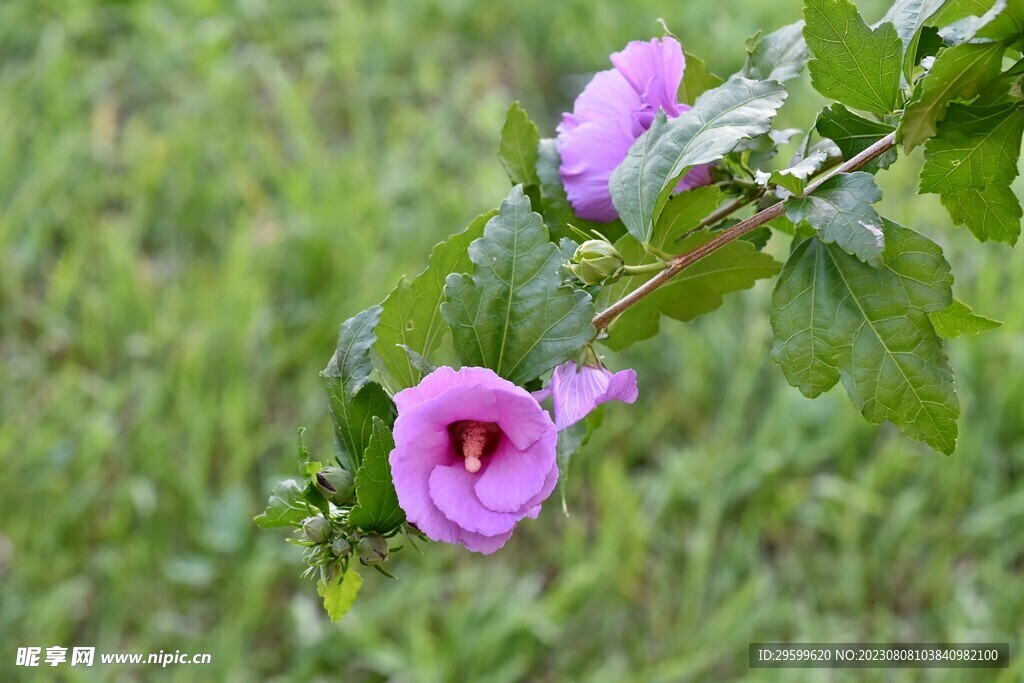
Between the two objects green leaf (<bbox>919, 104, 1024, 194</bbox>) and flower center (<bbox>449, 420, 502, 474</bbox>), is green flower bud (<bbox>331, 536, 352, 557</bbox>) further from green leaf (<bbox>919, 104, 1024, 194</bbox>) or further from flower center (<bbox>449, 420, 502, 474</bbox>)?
green leaf (<bbox>919, 104, 1024, 194</bbox>)

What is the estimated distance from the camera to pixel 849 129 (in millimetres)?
648

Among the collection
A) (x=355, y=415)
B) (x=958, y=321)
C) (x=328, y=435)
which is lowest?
(x=328, y=435)

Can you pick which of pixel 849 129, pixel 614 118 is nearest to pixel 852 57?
pixel 849 129

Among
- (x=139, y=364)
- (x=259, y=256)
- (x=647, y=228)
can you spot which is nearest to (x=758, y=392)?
(x=259, y=256)

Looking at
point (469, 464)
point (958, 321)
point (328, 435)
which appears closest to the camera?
point (469, 464)

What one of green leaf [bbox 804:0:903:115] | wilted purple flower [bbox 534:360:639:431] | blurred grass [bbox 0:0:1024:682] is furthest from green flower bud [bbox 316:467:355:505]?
blurred grass [bbox 0:0:1024:682]

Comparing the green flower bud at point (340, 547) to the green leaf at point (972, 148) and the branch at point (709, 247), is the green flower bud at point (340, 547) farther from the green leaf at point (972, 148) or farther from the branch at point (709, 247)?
the green leaf at point (972, 148)

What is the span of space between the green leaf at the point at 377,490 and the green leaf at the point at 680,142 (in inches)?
7.1

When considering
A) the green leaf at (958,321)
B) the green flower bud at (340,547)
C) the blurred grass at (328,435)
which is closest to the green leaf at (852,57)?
the green leaf at (958,321)

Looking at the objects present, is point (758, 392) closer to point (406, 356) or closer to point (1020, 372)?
point (1020, 372)

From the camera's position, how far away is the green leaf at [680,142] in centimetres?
59

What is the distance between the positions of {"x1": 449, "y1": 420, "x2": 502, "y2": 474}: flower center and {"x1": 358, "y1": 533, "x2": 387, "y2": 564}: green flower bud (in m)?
0.07

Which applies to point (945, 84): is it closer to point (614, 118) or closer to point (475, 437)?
point (614, 118)

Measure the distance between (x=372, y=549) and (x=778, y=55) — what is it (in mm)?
419
